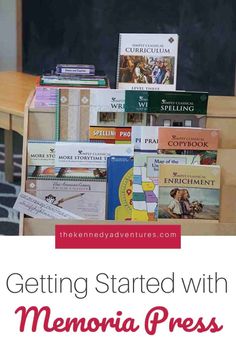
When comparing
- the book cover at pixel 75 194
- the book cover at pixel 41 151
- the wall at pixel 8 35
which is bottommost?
the book cover at pixel 75 194

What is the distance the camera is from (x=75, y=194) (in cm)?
161

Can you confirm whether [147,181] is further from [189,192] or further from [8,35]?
[8,35]

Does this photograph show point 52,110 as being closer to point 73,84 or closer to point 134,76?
point 73,84

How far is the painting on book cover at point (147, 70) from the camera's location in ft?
5.56

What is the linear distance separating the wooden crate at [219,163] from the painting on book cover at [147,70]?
0.16m

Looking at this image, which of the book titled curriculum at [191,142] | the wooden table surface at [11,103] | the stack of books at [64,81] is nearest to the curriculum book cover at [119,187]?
the book titled curriculum at [191,142]

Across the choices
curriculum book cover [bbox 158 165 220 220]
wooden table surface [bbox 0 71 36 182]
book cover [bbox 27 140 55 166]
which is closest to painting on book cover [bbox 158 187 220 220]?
curriculum book cover [bbox 158 165 220 220]

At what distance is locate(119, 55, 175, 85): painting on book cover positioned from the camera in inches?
66.7

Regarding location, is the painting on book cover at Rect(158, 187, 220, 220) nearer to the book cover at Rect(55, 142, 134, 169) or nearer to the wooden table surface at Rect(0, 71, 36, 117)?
the book cover at Rect(55, 142, 134, 169)

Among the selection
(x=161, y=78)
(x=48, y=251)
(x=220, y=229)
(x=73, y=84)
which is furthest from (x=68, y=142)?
(x=48, y=251)

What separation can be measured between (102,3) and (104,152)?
3474mm

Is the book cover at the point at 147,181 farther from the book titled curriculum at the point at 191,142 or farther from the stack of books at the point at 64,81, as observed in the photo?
the stack of books at the point at 64,81

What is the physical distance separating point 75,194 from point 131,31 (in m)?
3.41

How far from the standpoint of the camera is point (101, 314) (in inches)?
38.3
